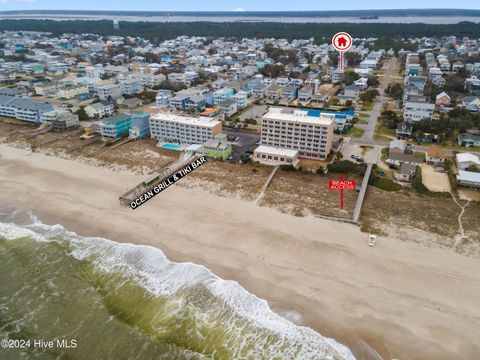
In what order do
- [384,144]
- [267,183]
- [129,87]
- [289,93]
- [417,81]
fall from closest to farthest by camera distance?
[267,183], [384,144], [289,93], [129,87], [417,81]

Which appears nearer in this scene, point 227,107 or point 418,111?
point 418,111

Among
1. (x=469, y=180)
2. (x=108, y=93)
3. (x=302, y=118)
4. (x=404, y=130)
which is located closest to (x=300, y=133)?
(x=302, y=118)

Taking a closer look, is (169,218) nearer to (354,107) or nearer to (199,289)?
(199,289)

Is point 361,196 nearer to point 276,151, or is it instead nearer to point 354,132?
point 276,151

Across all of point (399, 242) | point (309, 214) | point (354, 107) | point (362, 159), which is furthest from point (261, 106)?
point (399, 242)

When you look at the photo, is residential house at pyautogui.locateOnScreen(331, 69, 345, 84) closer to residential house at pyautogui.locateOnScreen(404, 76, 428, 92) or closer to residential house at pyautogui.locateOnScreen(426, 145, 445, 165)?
residential house at pyautogui.locateOnScreen(404, 76, 428, 92)

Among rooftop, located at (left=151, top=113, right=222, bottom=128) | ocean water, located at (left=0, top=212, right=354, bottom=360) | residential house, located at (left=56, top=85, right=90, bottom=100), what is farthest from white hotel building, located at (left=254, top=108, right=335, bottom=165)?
residential house, located at (left=56, top=85, right=90, bottom=100)
